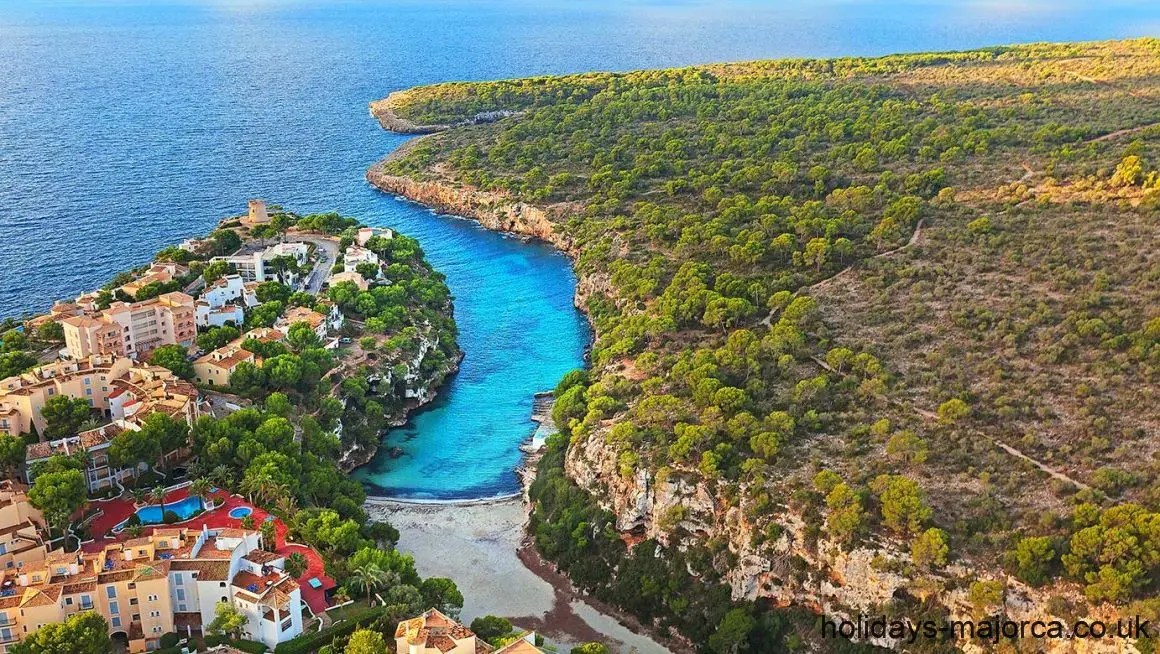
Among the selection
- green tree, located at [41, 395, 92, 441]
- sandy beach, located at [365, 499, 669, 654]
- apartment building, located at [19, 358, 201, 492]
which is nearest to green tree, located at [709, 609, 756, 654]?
sandy beach, located at [365, 499, 669, 654]

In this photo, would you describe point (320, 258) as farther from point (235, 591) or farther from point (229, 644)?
point (229, 644)

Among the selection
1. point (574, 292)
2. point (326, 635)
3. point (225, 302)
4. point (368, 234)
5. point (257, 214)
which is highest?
point (257, 214)

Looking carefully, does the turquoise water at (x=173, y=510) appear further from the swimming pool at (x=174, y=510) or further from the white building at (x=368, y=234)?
the white building at (x=368, y=234)

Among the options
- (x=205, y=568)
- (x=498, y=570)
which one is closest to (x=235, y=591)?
(x=205, y=568)

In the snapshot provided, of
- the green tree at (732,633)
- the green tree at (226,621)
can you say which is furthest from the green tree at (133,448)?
the green tree at (732,633)

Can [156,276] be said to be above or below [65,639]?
above

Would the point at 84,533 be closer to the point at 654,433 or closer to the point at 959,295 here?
the point at 654,433

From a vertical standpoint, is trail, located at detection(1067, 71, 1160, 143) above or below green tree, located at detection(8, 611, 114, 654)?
above

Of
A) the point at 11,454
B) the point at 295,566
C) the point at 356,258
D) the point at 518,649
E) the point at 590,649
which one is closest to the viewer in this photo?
the point at 518,649

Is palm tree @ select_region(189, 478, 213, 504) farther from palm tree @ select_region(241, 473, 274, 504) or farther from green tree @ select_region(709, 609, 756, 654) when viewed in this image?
green tree @ select_region(709, 609, 756, 654)
